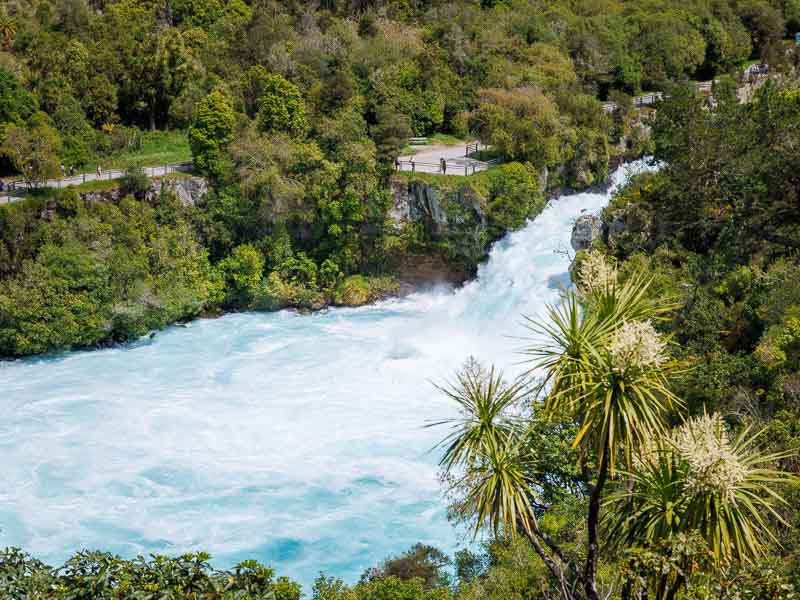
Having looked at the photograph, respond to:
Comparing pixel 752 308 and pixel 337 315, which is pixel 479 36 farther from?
pixel 752 308

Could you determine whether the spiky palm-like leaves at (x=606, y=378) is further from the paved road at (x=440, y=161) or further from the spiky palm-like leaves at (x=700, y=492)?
the paved road at (x=440, y=161)

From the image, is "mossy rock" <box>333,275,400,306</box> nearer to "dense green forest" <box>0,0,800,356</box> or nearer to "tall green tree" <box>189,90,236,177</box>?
"dense green forest" <box>0,0,800,356</box>

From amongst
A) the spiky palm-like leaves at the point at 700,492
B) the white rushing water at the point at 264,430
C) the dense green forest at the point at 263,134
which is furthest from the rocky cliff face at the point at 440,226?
the spiky palm-like leaves at the point at 700,492

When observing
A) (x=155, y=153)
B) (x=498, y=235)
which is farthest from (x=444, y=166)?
(x=155, y=153)

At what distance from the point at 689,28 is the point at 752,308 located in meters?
38.8

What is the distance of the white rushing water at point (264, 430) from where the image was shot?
25.8m

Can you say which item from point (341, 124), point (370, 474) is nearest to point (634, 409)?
point (370, 474)

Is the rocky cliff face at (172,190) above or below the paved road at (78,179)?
below

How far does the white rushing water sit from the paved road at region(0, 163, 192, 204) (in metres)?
7.95

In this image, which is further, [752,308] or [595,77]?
[595,77]

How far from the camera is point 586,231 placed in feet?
121

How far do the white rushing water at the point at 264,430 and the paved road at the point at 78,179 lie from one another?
795cm

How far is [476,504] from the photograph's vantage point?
1253cm

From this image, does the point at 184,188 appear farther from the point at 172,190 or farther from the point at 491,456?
the point at 491,456
